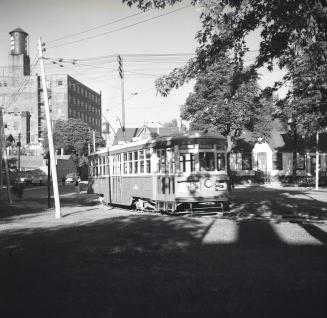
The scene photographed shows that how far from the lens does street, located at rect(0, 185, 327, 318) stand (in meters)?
5.80

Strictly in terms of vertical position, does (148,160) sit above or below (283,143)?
below

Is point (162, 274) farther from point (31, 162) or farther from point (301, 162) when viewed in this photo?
point (31, 162)

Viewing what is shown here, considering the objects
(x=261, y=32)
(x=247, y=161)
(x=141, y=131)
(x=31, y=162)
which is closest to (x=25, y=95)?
(x=31, y=162)

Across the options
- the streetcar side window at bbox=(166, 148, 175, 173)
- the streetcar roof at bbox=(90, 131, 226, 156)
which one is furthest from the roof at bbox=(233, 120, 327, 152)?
the streetcar side window at bbox=(166, 148, 175, 173)

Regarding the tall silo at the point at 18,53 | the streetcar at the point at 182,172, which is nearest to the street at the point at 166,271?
the streetcar at the point at 182,172

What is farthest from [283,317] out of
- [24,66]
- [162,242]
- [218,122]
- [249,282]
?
[24,66]

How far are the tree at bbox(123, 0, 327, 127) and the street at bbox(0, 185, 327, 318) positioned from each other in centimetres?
452

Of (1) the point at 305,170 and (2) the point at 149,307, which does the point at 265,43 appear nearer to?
(2) the point at 149,307

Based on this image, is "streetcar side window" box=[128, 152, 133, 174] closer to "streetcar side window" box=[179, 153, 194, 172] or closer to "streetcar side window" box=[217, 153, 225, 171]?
"streetcar side window" box=[179, 153, 194, 172]

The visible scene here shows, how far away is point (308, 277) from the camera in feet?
23.3

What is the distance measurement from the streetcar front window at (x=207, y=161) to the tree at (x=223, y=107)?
24.7 m

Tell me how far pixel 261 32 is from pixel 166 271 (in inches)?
294

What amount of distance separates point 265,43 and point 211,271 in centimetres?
722

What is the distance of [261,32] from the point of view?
12.4 m
